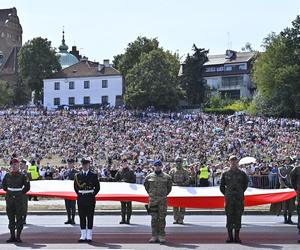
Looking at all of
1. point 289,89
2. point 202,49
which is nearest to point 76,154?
point 289,89

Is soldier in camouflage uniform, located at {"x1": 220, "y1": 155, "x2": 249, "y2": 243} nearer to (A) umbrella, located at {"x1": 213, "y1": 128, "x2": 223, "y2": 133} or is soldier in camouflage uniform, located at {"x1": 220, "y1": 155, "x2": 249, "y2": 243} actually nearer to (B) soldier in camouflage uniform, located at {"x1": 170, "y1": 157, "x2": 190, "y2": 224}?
(B) soldier in camouflage uniform, located at {"x1": 170, "y1": 157, "x2": 190, "y2": 224}

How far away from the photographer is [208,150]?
57750 mm

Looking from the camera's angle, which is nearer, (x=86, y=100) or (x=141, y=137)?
(x=141, y=137)

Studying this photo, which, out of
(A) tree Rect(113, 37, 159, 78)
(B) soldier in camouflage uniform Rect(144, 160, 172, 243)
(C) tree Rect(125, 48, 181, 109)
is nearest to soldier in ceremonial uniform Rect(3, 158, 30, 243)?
(B) soldier in camouflage uniform Rect(144, 160, 172, 243)

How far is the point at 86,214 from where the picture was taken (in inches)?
647

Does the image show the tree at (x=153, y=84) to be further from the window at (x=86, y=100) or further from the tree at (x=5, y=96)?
the tree at (x=5, y=96)

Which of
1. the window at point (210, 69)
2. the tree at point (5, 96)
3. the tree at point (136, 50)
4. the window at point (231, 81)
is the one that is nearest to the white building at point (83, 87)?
the tree at point (136, 50)

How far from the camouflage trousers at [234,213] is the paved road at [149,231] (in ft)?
1.44

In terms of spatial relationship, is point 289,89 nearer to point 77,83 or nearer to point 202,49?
point 202,49

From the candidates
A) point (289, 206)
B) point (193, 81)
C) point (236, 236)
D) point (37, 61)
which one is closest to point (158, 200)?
point (236, 236)

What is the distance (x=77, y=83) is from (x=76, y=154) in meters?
59.4

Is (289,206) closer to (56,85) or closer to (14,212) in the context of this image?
(14,212)

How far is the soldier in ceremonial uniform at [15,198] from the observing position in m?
16.5

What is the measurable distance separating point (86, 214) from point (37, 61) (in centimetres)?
10266
